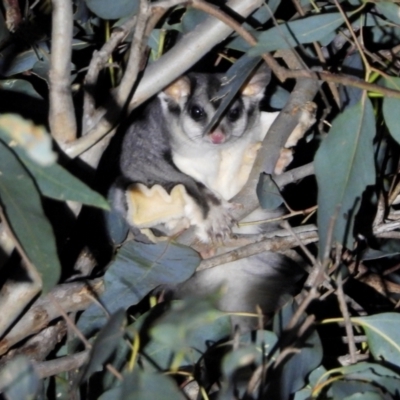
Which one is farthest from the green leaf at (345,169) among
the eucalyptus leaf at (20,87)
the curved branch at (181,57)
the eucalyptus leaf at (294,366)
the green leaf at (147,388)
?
the eucalyptus leaf at (20,87)

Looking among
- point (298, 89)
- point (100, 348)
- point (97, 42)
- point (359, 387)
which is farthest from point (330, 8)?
point (100, 348)

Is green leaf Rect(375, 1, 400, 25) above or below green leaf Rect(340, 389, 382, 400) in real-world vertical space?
above

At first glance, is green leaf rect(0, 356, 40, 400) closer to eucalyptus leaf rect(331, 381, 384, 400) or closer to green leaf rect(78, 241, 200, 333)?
green leaf rect(78, 241, 200, 333)

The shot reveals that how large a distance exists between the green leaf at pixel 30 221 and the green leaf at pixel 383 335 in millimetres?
977

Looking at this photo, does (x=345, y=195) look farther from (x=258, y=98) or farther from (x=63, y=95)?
(x=258, y=98)

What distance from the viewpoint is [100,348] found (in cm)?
191

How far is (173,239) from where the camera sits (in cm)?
296

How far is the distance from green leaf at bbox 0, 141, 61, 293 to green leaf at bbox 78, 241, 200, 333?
1.78 feet

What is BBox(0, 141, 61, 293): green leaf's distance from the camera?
2090 millimetres

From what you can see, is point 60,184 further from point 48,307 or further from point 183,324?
point 48,307

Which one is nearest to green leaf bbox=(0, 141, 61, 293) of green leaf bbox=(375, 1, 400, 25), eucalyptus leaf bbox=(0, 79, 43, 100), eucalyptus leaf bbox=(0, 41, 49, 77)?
eucalyptus leaf bbox=(0, 79, 43, 100)

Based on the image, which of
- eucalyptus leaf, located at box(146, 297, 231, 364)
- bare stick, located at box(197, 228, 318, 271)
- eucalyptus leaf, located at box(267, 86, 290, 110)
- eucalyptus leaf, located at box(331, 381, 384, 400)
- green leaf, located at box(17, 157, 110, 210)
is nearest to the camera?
eucalyptus leaf, located at box(146, 297, 231, 364)

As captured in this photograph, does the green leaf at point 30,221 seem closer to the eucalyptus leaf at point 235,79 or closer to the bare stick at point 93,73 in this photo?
the bare stick at point 93,73

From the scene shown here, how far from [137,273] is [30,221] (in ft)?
2.15
